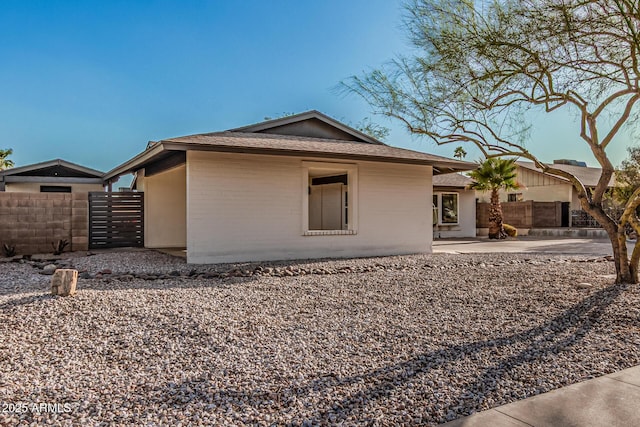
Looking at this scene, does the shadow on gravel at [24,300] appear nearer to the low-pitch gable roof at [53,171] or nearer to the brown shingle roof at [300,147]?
the brown shingle roof at [300,147]

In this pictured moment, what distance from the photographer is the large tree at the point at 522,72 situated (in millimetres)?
6543

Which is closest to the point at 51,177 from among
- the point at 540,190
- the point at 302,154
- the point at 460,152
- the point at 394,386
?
the point at 302,154

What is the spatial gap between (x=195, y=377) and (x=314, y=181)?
13.0 meters

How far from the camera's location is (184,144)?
919 centimetres

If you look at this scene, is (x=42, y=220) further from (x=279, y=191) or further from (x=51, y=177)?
(x=51, y=177)

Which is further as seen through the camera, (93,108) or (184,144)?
(93,108)

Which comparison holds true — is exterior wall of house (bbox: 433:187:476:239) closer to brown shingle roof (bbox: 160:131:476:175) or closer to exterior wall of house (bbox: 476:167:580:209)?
exterior wall of house (bbox: 476:167:580:209)

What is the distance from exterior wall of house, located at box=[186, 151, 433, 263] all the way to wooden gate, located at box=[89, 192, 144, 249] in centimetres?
461

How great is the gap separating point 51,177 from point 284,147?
46.4 feet

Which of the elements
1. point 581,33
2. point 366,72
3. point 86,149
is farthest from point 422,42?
point 86,149

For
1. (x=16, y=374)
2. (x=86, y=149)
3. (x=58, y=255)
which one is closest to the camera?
(x=16, y=374)

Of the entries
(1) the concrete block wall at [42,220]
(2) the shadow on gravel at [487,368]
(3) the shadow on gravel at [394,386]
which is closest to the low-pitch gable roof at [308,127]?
(1) the concrete block wall at [42,220]

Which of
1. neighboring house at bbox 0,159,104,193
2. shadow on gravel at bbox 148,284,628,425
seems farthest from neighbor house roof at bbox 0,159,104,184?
shadow on gravel at bbox 148,284,628,425

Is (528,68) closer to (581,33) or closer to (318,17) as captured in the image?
(581,33)
